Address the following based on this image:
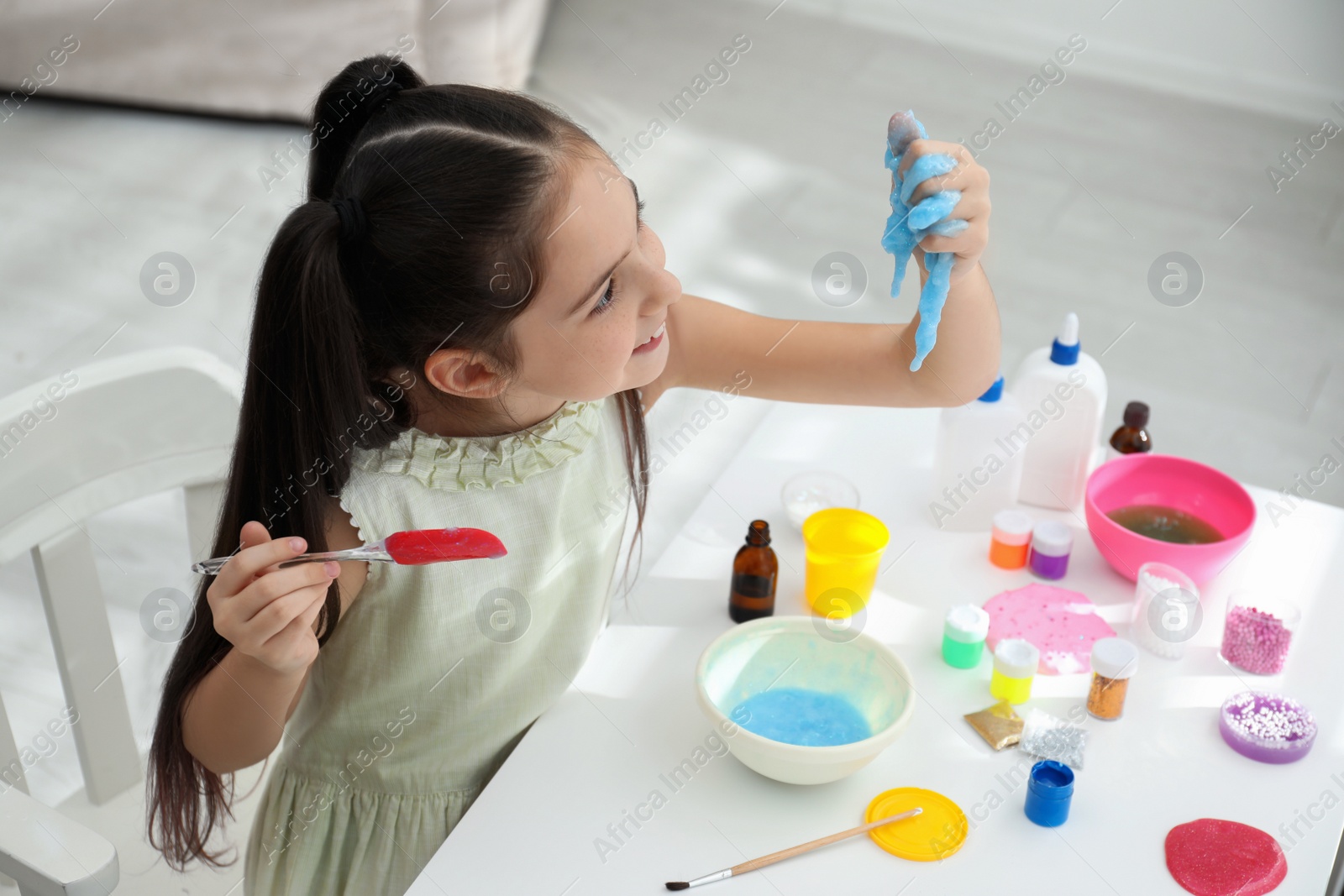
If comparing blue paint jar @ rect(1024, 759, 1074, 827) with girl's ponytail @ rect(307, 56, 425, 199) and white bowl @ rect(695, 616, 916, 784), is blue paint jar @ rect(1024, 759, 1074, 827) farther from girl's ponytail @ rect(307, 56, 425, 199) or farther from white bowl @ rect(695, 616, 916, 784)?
girl's ponytail @ rect(307, 56, 425, 199)

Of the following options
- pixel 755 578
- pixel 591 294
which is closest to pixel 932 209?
pixel 591 294

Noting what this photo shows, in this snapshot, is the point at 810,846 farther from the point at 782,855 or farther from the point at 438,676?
the point at 438,676

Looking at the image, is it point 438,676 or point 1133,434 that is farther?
point 1133,434

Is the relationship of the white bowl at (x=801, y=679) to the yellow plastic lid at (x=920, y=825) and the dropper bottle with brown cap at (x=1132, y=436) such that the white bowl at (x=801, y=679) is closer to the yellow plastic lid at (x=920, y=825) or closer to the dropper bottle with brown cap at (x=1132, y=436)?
the yellow plastic lid at (x=920, y=825)

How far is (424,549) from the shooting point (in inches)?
34.5

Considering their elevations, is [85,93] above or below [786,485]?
below

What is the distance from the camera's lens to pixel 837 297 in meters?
2.87

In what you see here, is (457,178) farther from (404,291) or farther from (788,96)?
(788,96)

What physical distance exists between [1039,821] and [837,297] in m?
2.03

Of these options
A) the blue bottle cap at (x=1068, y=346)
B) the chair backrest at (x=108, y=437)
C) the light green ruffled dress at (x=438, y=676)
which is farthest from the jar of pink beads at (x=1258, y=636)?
the chair backrest at (x=108, y=437)

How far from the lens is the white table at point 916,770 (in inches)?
35.9

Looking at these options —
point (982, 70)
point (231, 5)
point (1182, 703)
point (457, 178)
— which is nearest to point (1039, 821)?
point (1182, 703)

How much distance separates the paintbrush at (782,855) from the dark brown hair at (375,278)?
0.35 m

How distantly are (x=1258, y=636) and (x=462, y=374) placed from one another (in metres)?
0.72
